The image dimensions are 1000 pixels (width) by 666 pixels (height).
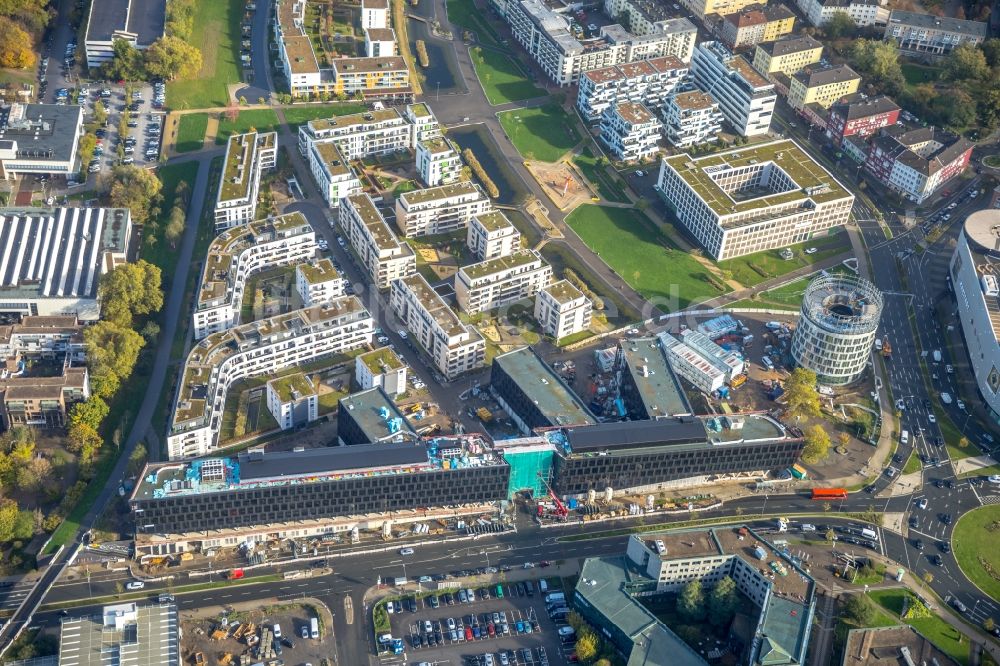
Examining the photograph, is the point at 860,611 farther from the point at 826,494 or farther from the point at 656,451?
the point at 656,451

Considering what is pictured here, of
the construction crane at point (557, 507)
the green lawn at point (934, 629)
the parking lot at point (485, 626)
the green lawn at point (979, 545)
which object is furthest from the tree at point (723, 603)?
the green lawn at point (979, 545)

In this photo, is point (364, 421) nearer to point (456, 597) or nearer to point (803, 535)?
point (456, 597)

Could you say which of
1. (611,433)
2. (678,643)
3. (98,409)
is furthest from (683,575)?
(98,409)

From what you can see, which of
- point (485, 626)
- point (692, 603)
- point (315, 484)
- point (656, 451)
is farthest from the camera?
point (656, 451)

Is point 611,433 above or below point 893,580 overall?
above

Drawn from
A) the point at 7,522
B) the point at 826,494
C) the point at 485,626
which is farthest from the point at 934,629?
the point at 7,522

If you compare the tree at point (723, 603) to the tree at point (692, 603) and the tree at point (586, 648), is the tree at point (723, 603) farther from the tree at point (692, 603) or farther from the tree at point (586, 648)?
the tree at point (586, 648)

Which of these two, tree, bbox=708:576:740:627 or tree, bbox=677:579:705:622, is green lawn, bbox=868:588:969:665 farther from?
tree, bbox=677:579:705:622
